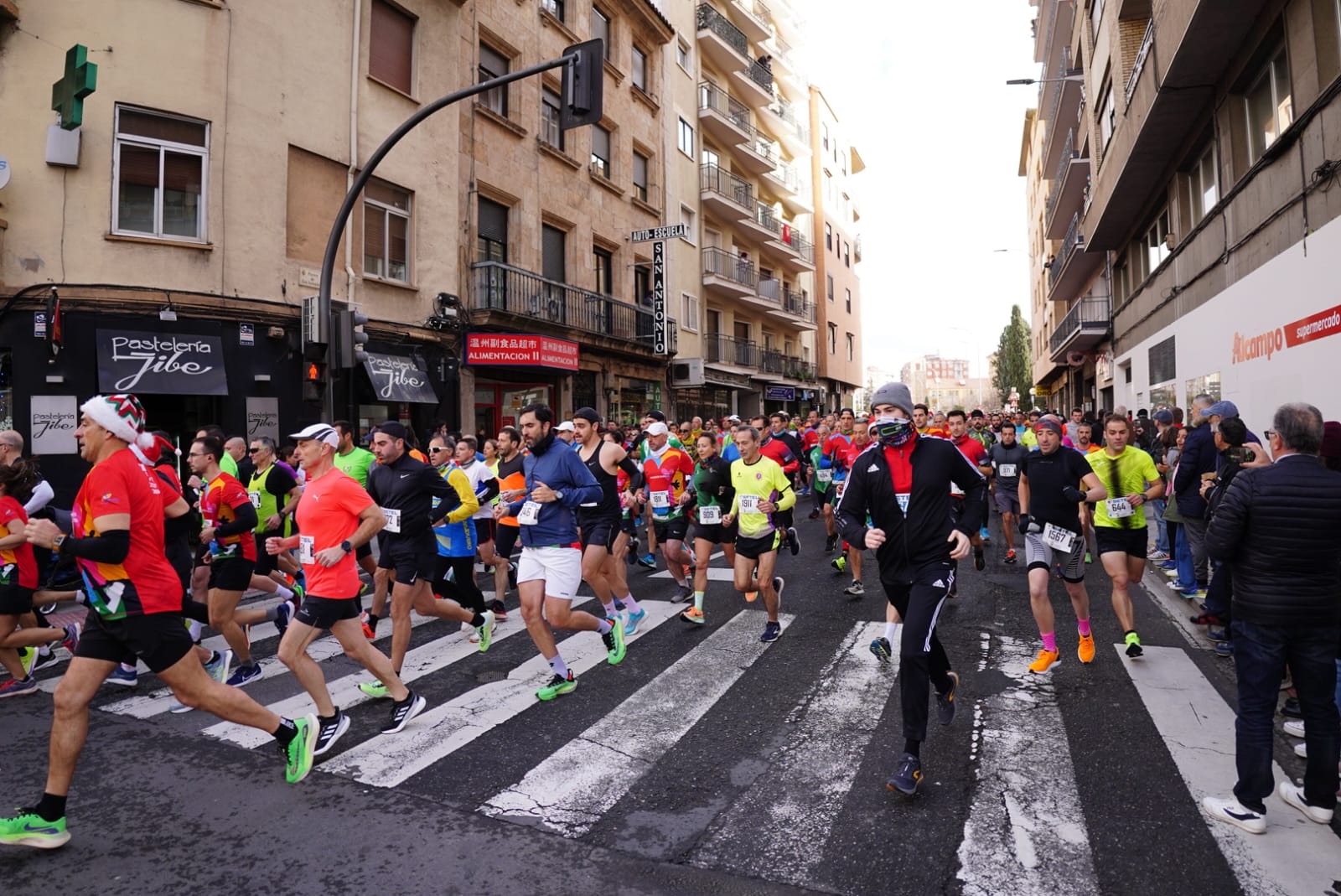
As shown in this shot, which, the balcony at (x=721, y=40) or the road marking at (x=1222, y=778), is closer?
the road marking at (x=1222, y=778)

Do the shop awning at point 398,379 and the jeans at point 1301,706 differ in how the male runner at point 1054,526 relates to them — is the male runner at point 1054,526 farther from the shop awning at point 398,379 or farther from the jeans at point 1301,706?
the shop awning at point 398,379

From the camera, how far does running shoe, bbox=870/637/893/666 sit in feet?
19.1

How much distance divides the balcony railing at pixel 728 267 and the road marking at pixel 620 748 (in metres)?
24.2

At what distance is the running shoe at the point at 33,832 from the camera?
10.6 ft

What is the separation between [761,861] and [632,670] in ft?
9.20

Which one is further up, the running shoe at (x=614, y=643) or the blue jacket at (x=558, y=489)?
the blue jacket at (x=558, y=489)

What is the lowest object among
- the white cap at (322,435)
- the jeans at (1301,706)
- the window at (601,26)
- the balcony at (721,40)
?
the jeans at (1301,706)

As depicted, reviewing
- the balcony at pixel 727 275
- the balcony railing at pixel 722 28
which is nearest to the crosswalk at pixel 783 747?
the balcony at pixel 727 275

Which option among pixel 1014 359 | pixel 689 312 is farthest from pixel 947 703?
pixel 1014 359

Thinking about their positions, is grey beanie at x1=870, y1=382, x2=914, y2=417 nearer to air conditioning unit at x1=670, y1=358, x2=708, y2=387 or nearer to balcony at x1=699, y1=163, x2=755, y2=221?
air conditioning unit at x1=670, y1=358, x2=708, y2=387

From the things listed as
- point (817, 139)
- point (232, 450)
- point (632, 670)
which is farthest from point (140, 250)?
point (817, 139)

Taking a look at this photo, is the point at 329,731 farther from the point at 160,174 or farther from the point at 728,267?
the point at 728,267

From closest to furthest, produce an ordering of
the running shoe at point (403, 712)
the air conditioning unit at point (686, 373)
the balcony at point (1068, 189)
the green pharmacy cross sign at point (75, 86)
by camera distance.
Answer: the running shoe at point (403, 712) → the green pharmacy cross sign at point (75, 86) → the balcony at point (1068, 189) → the air conditioning unit at point (686, 373)

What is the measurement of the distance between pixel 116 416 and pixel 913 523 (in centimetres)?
410
